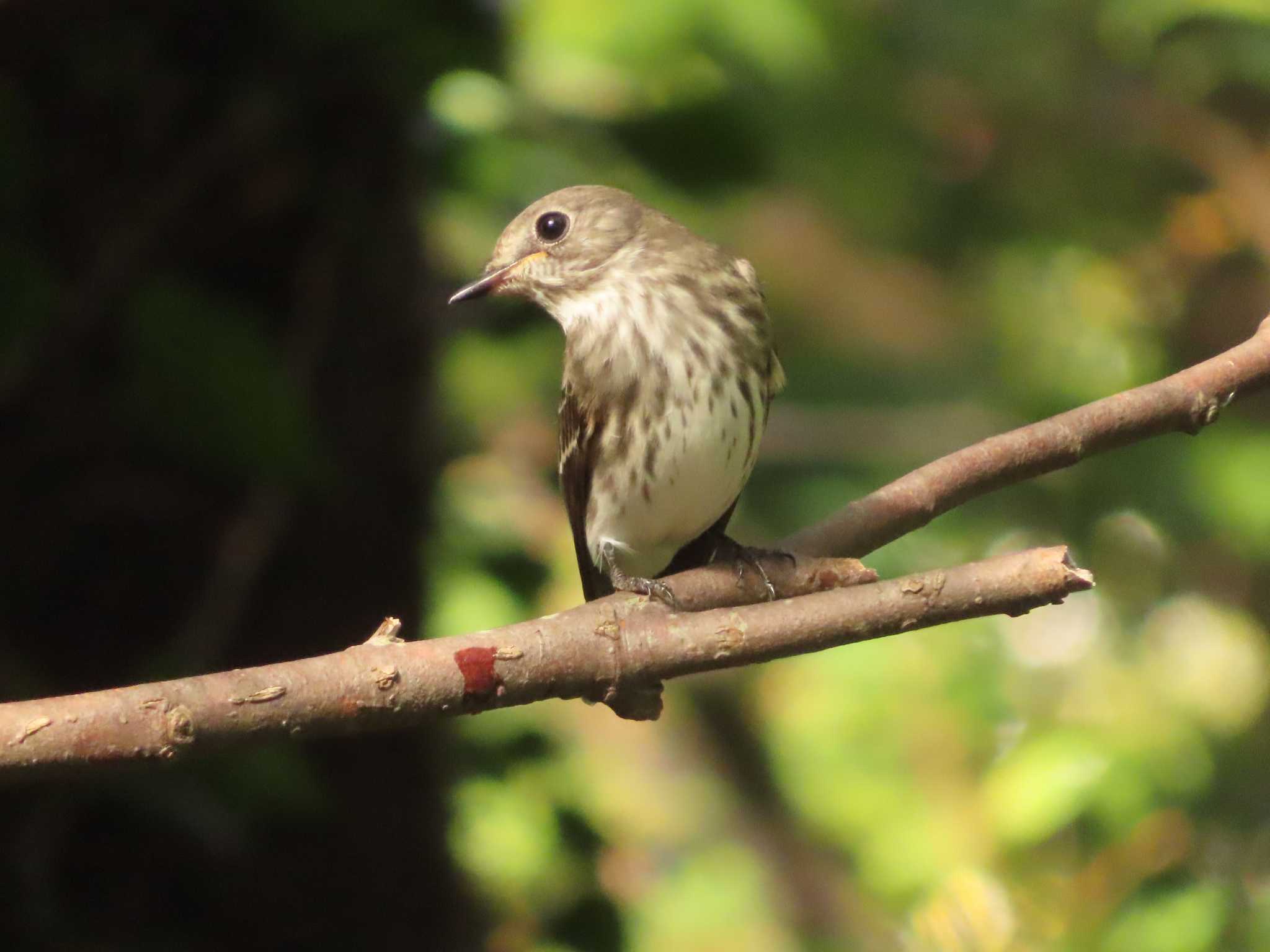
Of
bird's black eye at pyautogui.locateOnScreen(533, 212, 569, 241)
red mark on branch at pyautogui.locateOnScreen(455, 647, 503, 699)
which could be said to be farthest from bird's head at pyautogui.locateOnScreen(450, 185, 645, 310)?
red mark on branch at pyautogui.locateOnScreen(455, 647, 503, 699)

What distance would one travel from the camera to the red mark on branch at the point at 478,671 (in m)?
2.00

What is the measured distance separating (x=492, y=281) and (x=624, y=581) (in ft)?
2.34

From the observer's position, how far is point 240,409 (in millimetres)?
3014

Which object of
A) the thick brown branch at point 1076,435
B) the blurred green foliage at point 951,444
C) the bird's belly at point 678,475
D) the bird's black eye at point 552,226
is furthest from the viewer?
the blurred green foliage at point 951,444

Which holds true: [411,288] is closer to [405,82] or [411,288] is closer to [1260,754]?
[405,82]

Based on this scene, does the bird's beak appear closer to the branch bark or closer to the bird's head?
the bird's head

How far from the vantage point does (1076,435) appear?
2.43m

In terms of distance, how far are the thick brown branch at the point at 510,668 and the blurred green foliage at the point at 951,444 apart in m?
1.33

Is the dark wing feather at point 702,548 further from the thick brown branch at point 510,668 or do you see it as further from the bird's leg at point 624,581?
the thick brown branch at point 510,668

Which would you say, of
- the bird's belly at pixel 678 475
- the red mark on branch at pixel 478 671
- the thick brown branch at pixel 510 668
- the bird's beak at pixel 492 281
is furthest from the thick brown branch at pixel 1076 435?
the bird's beak at pixel 492 281

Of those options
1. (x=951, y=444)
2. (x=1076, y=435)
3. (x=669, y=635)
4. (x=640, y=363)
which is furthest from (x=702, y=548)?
(x=951, y=444)

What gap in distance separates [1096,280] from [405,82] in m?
2.69

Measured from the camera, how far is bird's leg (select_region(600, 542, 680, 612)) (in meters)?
2.50

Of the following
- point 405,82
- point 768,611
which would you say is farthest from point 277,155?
point 768,611
